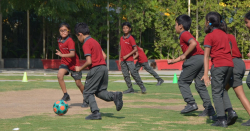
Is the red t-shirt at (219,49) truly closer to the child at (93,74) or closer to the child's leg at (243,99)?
the child's leg at (243,99)

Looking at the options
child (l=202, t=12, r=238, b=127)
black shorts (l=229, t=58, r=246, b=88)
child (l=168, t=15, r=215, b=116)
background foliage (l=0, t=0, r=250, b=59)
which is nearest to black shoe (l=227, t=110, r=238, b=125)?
child (l=202, t=12, r=238, b=127)

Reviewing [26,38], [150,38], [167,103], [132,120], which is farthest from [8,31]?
[132,120]

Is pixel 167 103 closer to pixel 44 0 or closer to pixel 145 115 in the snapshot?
pixel 145 115

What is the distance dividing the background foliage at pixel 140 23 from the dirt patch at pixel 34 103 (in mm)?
12540

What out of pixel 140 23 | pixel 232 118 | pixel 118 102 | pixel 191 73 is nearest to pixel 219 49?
pixel 232 118

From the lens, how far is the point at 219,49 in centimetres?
643

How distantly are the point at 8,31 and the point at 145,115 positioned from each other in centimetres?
2334

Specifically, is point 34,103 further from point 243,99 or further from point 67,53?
point 243,99

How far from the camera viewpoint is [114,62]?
2706 cm

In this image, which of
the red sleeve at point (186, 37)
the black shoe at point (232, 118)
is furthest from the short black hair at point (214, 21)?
the black shoe at point (232, 118)

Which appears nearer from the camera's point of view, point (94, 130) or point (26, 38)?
point (94, 130)

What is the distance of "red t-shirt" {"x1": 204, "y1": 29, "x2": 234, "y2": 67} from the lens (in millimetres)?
6414

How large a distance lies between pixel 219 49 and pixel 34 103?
4.83 metres

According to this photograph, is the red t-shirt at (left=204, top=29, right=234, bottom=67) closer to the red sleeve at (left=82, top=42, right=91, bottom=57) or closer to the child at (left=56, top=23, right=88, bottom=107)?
the red sleeve at (left=82, top=42, right=91, bottom=57)
